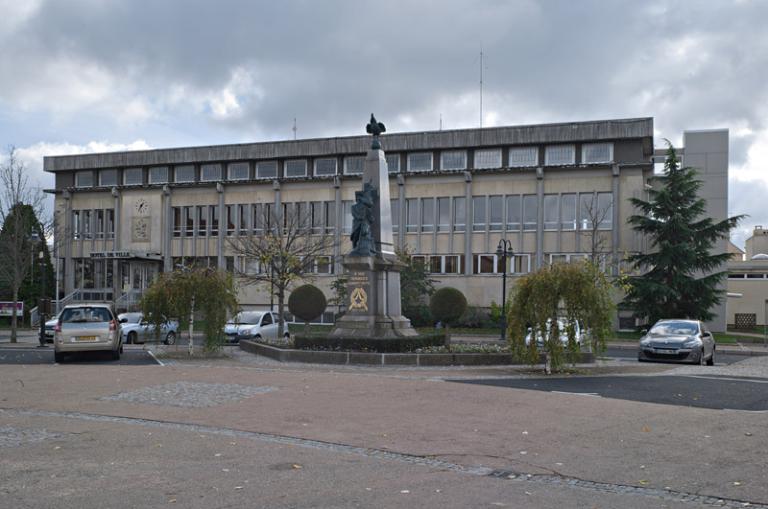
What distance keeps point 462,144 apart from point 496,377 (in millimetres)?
35313

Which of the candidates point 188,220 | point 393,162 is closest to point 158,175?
point 188,220

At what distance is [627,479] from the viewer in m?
7.68

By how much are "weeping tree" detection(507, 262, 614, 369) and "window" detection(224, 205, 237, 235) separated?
40.4 metres

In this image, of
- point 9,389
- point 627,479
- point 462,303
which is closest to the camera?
point 627,479

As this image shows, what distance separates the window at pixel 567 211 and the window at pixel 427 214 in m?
8.15

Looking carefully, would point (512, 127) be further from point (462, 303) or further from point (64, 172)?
point (64, 172)

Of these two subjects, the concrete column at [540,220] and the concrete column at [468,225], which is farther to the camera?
the concrete column at [468,225]

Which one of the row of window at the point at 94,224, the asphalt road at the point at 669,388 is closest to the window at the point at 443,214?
the row of window at the point at 94,224

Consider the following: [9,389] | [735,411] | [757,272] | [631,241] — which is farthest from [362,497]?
[757,272]

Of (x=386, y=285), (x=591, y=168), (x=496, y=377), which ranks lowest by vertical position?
(x=496, y=377)

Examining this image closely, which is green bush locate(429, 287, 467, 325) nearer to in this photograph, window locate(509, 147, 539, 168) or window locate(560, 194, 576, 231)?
window locate(560, 194, 576, 231)

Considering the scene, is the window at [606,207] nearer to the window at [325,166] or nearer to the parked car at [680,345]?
Answer: the window at [325,166]

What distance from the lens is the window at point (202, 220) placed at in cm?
5778

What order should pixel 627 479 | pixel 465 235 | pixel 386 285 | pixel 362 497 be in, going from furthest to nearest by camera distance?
1. pixel 465 235
2. pixel 386 285
3. pixel 627 479
4. pixel 362 497
